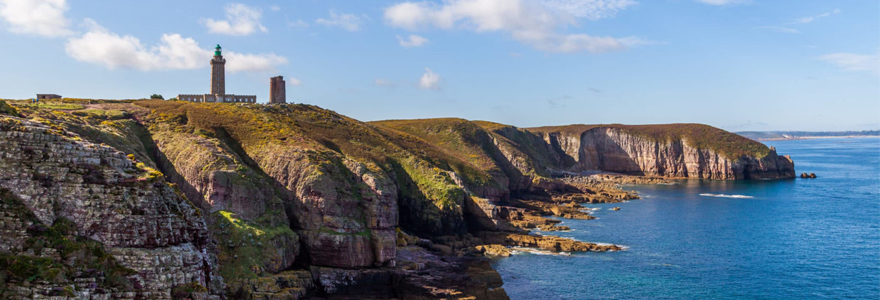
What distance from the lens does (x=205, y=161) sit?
206ft

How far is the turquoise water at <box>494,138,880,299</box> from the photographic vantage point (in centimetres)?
6072

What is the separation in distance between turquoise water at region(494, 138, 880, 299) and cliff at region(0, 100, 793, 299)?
6.15 meters

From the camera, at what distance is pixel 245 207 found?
60.1 metres

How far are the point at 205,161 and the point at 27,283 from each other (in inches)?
1292

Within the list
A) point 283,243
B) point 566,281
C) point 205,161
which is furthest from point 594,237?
point 205,161

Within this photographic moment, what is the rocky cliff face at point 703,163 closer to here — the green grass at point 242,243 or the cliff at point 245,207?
the cliff at point 245,207

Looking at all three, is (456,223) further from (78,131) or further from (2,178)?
(2,178)

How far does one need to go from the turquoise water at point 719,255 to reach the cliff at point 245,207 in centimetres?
615

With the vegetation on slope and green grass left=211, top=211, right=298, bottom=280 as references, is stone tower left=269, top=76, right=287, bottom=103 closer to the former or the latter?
the vegetation on slope

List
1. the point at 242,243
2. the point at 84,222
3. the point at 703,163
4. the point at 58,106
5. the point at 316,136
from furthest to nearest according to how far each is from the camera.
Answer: the point at 703,163 < the point at 316,136 < the point at 58,106 < the point at 242,243 < the point at 84,222

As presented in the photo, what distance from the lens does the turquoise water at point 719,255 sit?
199 feet

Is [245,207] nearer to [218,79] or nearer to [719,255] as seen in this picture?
[218,79]

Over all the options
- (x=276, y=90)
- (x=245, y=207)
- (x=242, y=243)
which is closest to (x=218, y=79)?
(x=276, y=90)

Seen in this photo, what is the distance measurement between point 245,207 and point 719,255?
55763 millimetres
